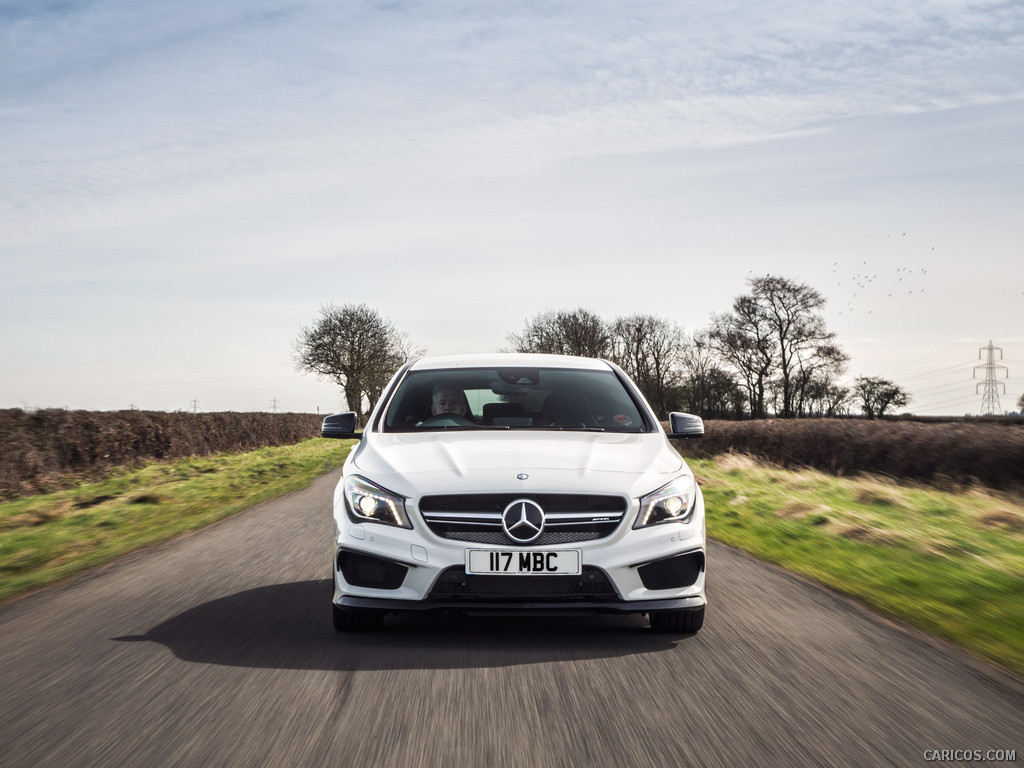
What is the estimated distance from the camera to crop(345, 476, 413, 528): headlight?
15.5ft

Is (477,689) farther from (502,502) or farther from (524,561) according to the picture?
(502,502)

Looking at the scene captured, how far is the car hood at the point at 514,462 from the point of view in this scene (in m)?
4.74

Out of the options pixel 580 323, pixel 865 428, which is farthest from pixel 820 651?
pixel 580 323

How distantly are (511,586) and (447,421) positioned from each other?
1.78 m

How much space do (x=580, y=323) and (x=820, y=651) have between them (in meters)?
66.6

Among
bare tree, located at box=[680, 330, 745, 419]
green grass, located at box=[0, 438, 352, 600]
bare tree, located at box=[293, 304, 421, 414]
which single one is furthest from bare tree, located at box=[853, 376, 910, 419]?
green grass, located at box=[0, 438, 352, 600]

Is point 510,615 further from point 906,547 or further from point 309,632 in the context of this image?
point 906,547

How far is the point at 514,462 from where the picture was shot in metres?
4.94

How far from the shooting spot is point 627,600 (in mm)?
4648

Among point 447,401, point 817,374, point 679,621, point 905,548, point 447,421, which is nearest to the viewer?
point 679,621

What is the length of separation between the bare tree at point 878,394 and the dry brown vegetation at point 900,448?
173ft

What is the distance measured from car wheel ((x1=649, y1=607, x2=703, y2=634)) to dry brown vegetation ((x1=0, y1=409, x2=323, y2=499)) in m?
13.5

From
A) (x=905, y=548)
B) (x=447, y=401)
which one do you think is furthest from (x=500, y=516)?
(x=905, y=548)

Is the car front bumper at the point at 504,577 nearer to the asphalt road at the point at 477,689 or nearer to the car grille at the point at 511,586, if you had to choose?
the car grille at the point at 511,586
